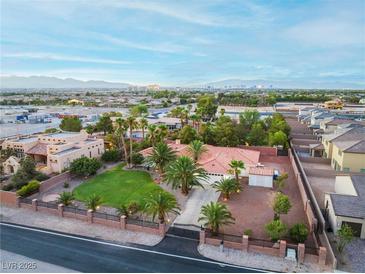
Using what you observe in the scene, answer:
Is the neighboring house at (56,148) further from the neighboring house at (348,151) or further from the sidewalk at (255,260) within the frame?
the neighboring house at (348,151)

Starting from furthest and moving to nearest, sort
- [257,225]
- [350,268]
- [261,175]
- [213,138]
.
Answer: [213,138], [261,175], [257,225], [350,268]

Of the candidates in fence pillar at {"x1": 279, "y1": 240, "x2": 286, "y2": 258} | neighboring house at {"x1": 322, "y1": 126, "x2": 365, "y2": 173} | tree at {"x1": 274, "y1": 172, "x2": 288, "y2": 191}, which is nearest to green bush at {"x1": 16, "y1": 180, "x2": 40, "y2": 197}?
fence pillar at {"x1": 279, "y1": 240, "x2": 286, "y2": 258}

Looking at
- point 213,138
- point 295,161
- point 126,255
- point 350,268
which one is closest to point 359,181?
point 350,268

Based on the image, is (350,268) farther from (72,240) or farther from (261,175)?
(72,240)

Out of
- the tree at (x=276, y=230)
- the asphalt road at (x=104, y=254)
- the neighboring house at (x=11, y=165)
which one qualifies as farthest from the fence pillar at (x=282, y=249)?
the neighboring house at (x=11, y=165)

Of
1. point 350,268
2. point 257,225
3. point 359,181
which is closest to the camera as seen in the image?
point 350,268
